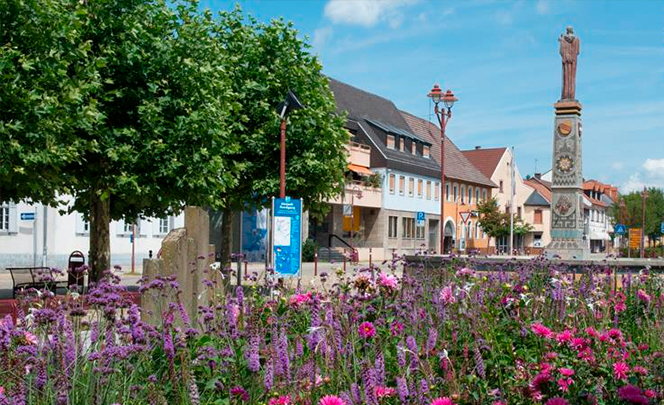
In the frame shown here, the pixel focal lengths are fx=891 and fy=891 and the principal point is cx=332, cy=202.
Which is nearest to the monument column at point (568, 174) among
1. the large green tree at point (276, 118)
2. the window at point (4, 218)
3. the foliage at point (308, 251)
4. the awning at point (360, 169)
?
the large green tree at point (276, 118)

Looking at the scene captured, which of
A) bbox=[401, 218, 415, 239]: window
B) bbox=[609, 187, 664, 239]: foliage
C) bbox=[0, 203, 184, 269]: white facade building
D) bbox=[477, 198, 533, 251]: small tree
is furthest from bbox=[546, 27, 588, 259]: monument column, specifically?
bbox=[609, 187, 664, 239]: foliage

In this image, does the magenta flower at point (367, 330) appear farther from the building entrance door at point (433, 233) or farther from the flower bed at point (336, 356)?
the building entrance door at point (433, 233)

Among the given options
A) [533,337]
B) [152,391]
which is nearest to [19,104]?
[533,337]

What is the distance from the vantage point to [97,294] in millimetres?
5824

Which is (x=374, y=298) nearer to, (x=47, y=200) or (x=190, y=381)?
(x=190, y=381)

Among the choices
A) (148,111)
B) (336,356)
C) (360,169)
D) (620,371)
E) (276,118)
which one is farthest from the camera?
(360,169)

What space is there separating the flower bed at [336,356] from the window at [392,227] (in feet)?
176

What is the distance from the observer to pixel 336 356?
472 centimetres

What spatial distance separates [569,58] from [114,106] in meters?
13.8

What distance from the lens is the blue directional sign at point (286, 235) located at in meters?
17.0

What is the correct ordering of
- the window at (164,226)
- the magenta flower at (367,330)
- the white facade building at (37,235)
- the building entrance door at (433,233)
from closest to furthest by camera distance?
the magenta flower at (367,330)
the white facade building at (37,235)
the window at (164,226)
the building entrance door at (433,233)

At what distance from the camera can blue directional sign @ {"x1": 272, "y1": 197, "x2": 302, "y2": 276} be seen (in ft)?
55.7

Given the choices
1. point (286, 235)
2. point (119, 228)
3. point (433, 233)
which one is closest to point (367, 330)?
point (286, 235)

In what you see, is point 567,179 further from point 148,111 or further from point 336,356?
point 336,356
